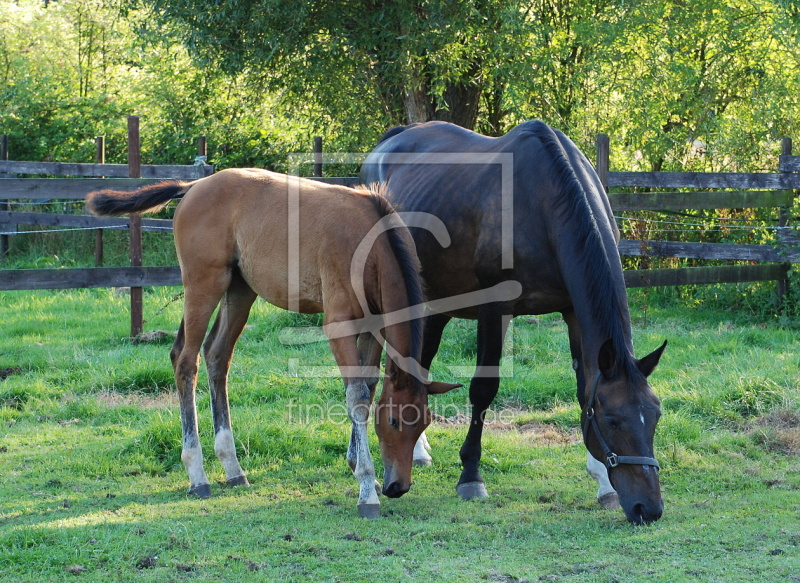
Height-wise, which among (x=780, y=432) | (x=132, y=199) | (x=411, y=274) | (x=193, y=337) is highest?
(x=132, y=199)

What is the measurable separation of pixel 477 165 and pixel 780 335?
4523 mm

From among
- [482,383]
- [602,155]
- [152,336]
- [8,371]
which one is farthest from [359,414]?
[602,155]

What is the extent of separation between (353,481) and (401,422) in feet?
3.02

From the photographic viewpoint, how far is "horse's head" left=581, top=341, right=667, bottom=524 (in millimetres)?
3650

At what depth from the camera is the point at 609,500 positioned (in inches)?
167

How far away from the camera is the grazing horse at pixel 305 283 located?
406cm

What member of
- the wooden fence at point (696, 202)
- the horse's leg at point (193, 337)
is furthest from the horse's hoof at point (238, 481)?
the wooden fence at point (696, 202)

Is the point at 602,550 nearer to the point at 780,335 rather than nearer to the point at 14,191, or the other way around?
the point at 780,335

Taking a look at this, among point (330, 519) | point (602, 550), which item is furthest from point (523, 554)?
point (330, 519)

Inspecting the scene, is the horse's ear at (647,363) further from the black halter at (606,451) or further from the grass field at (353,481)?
the grass field at (353,481)

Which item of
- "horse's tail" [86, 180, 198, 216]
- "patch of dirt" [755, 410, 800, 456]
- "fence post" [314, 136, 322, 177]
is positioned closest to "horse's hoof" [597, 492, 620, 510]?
"patch of dirt" [755, 410, 800, 456]

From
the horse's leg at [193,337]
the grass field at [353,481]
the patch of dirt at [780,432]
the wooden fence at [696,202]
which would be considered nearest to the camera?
the grass field at [353,481]

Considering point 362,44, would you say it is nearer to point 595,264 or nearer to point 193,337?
point 193,337

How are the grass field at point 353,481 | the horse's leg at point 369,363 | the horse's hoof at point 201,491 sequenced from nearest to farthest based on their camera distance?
1. the grass field at point 353,481
2. the horse's leg at point 369,363
3. the horse's hoof at point 201,491
